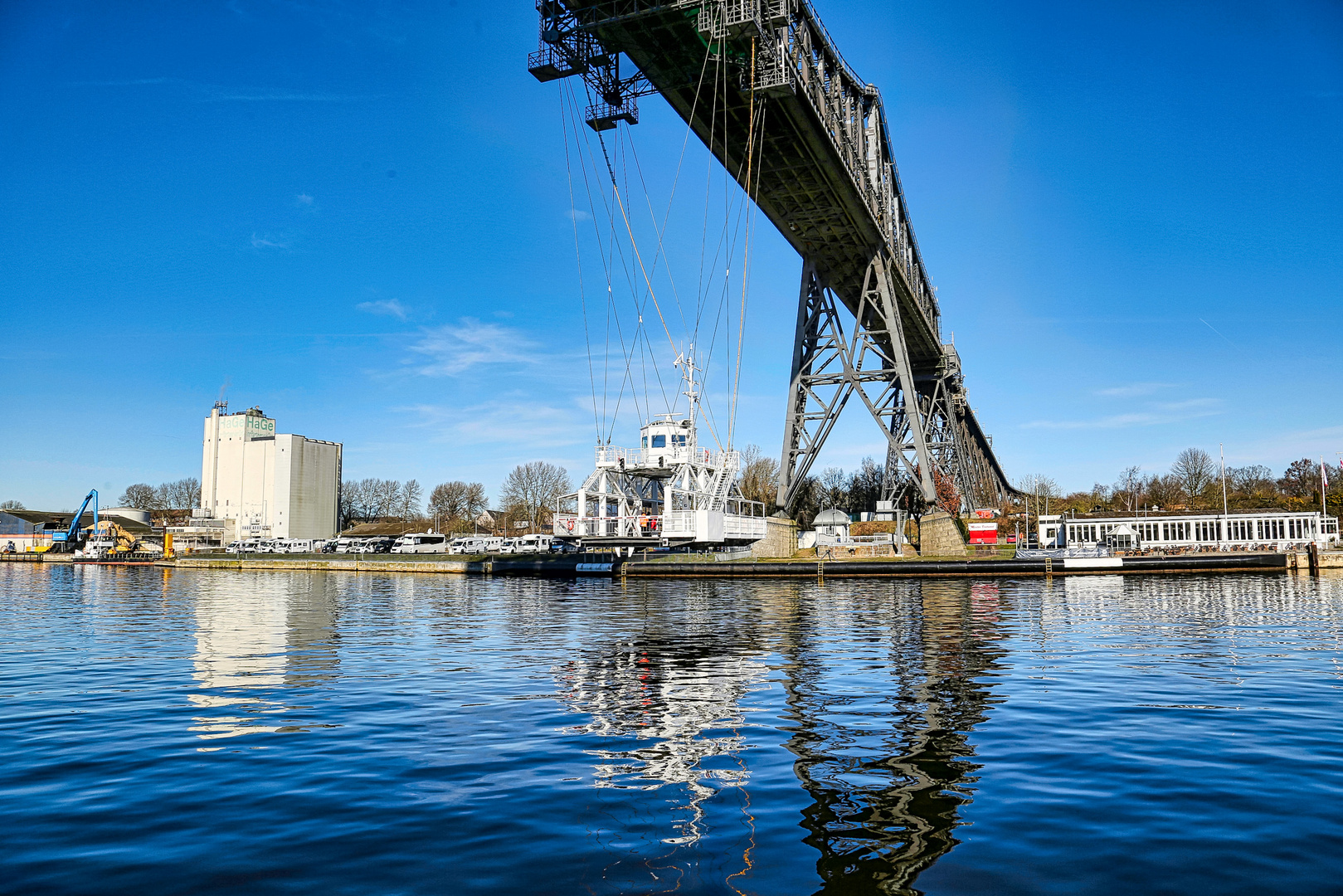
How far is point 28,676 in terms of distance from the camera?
613 inches

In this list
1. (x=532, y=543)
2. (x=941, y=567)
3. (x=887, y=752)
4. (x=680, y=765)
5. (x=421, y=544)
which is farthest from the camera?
(x=421, y=544)

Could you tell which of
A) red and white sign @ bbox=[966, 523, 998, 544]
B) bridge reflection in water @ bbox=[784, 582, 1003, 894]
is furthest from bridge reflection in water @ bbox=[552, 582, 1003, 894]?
red and white sign @ bbox=[966, 523, 998, 544]

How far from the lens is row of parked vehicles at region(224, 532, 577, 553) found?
8006cm

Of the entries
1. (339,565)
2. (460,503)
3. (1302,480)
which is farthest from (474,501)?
(1302,480)

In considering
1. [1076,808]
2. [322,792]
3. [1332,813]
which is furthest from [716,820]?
[1332,813]

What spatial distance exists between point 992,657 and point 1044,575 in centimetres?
3615

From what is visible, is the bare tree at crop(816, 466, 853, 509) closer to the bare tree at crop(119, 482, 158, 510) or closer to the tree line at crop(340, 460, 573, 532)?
the tree line at crop(340, 460, 573, 532)

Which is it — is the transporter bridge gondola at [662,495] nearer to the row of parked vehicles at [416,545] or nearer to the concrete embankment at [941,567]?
the concrete embankment at [941,567]

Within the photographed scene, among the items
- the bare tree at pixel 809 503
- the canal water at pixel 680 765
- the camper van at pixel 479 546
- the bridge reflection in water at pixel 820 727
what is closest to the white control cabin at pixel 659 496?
the bridge reflection in water at pixel 820 727

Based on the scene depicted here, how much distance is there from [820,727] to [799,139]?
3180 centimetres

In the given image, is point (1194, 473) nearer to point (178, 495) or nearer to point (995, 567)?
point (995, 567)

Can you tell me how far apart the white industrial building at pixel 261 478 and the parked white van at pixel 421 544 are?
38.7 meters

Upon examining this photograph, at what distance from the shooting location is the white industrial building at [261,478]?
4887 inches

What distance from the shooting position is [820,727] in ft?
35.2
